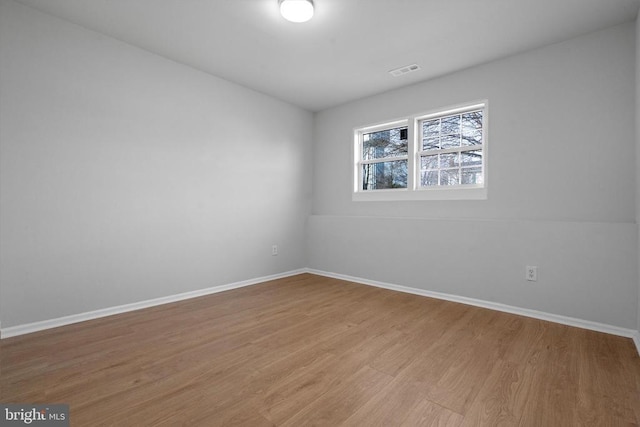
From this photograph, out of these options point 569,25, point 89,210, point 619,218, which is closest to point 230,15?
point 89,210

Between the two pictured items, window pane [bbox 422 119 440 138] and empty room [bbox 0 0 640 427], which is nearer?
empty room [bbox 0 0 640 427]

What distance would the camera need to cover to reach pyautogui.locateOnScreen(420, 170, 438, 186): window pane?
12.2 feet

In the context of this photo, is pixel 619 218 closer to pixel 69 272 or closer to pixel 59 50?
pixel 69 272

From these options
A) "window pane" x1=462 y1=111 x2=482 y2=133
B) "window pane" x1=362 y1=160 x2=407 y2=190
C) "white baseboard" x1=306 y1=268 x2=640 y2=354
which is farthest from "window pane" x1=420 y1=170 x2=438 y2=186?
"white baseboard" x1=306 y1=268 x2=640 y2=354

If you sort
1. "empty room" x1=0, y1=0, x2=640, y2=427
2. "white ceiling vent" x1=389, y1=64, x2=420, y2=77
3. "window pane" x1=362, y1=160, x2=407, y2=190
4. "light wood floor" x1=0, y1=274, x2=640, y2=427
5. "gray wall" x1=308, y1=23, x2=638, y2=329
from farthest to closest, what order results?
"window pane" x1=362, y1=160, x2=407, y2=190 < "white ceiling vent" x1=389, y1=64, x2=420, y2=77 < "gray wall" x1=308, y1=23, x2=638, y2=329 < "empty room" x1=0, y1=0, x2=640, y2=427 < "light wood floor" x1=0, y1=274, x2=640, y2=427

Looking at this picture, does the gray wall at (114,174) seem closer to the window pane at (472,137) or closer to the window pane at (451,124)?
the window pane at (451,124)

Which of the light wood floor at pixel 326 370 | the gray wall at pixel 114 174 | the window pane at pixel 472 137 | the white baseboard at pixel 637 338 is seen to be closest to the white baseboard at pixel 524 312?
the white baseboard at pixel 637 338

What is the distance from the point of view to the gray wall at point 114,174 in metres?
2.37

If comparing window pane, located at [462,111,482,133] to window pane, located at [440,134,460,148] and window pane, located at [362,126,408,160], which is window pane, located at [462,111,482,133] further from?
window pane, located at [362,126,408,160]

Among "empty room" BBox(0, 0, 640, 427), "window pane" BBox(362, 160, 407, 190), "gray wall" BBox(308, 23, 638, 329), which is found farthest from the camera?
"window pane" BBox(362, 160, 407, 190)

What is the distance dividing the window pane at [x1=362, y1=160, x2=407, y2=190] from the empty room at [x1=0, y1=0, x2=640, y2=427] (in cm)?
18

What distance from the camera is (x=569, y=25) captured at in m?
2.56

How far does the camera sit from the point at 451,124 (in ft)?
11.9

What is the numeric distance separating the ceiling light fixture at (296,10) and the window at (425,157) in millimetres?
2030
